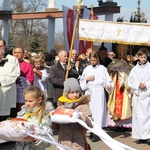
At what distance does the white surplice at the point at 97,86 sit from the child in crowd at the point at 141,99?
1.76 feet

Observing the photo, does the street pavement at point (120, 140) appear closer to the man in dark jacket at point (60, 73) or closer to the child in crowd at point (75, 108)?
the man in dark jacket at point (60, 73)

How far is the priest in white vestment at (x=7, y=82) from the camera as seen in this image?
21.0 ft

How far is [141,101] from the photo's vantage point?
7.83 meters

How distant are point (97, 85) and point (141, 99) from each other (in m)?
0.92

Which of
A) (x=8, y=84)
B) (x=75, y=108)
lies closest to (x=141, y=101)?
(x=8, y=84)

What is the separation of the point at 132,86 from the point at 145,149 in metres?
1.19

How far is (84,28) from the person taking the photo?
8.55m

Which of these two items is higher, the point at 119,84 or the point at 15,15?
the point at 15,15

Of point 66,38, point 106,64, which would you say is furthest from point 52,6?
point 106,64

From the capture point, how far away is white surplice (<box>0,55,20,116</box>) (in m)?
6.40

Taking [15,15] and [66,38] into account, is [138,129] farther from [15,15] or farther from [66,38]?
[15,15]

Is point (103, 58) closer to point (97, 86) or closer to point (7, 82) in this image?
point (97, 86)

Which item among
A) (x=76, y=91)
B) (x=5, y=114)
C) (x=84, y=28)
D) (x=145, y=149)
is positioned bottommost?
(x=145, y=149)

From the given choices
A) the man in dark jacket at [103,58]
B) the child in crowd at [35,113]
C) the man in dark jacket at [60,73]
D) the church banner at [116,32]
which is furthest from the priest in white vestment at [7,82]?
the man in dark jacket at [103,58]
